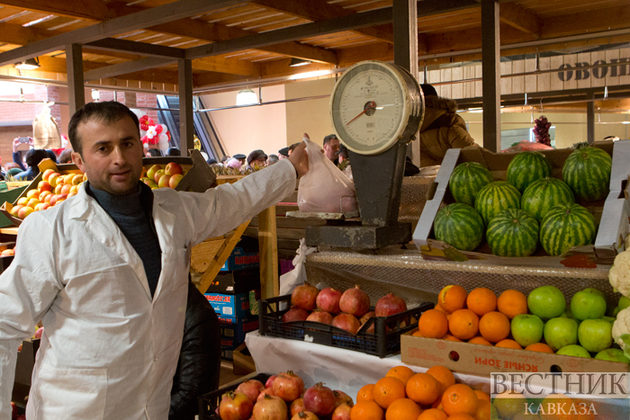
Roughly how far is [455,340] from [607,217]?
0.55 metres

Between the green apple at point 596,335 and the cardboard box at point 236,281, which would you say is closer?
the green apple at point 596,335

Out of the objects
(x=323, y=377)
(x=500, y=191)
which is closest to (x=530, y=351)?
(x=500, y=191)

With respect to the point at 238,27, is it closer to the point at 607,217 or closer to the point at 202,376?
the point at 202,376

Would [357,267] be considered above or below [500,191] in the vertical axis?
below

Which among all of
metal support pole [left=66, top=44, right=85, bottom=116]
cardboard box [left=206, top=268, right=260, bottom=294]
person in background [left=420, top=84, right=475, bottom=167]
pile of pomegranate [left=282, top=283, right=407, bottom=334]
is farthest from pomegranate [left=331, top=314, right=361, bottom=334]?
metal support pole [left=66, top=44, right=85, bottom=116]

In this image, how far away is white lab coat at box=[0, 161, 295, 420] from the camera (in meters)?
1.41

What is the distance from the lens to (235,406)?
1628 millimetres

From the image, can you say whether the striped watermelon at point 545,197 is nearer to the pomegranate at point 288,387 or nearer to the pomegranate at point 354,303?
the pomegranate at point 354,303

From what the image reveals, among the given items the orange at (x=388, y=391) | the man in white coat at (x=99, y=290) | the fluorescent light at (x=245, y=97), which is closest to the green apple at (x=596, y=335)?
the orange at (x=388, y=391)

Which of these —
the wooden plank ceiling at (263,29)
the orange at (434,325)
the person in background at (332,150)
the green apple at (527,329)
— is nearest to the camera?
the green apple at (527,329)

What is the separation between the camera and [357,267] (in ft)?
6.72

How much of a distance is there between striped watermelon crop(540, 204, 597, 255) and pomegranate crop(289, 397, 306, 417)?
0.89 meters

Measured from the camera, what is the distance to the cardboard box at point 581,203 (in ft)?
4.72

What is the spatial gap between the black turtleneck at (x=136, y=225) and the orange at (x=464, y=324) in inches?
35.6
